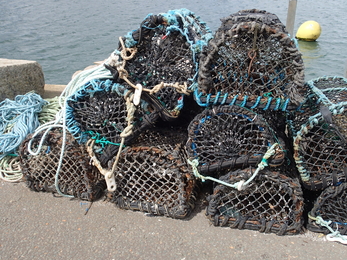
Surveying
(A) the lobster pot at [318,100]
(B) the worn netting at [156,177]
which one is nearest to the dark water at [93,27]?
(B) the worn netting at [156,177]

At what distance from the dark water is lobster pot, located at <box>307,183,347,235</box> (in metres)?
6.67

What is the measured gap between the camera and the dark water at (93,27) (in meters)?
9.58

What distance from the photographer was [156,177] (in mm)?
2377

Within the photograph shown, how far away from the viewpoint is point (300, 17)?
46.9 feet

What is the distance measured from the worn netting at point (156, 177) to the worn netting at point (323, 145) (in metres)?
0.76

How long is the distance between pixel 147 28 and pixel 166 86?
0.41 m

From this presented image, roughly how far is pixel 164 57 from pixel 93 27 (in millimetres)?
11753

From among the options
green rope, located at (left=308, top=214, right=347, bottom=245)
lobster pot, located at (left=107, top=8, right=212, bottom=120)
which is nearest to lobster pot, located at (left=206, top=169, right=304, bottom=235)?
green rope, located at (left=308, top=214, right=347, bottom=245)

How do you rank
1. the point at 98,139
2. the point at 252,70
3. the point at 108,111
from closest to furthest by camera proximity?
1. the point at 252,70
2. the point at 108,111
3. the point at 98,139

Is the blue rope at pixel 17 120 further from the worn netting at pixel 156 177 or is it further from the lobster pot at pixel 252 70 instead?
the lobster pot at pixel 252 70

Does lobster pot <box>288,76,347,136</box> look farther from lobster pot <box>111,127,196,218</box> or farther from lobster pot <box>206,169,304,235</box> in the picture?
lobster pot <box>111,127,196,218</box>

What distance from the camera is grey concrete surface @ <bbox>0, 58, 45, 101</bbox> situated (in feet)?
11.4

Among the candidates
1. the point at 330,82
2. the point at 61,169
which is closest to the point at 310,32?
the point at 330,82

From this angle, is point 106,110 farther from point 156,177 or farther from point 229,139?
Result: point 229,139
